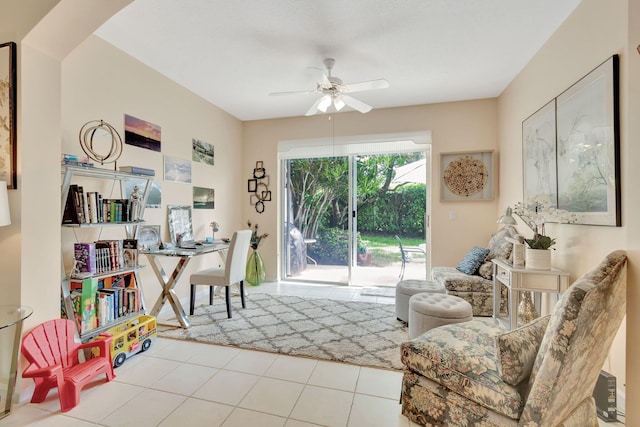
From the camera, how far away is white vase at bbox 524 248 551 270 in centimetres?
229

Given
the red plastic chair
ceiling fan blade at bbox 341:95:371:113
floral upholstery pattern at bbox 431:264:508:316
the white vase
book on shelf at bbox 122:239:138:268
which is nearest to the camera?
the red plastic chair

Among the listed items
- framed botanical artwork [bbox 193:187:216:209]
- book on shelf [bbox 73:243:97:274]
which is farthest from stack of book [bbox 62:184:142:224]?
framed botanical artwork [bbox 193:187:216:209]

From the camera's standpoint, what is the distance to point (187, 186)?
12.3 feet

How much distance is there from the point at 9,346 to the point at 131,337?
672mm

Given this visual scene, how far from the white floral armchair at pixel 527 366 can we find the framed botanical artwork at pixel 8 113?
263 cm

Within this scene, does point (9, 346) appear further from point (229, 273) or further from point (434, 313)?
point (434, 313)

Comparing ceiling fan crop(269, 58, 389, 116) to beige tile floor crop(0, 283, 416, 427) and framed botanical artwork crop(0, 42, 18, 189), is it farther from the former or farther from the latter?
beige tile floor crop(0, 283, 416, 427)

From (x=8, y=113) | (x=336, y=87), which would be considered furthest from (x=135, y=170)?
(x=336, y=87)

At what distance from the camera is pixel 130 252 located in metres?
2.55

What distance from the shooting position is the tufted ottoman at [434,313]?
2244mm

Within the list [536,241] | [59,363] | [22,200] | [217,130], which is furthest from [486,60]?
[59,363]

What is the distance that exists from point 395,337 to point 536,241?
1433 mm

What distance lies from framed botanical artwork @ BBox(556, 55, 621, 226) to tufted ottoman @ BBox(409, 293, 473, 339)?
1.08 metres

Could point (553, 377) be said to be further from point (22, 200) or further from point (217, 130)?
point (217, 130)
